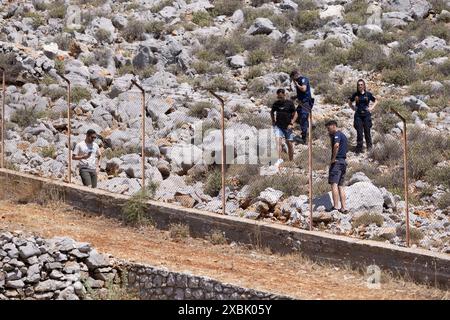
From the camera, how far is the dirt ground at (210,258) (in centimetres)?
1304

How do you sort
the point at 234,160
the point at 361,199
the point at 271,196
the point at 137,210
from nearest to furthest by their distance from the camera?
the point at 361,199 → the point at 137,210 → the point at 271,196 → the point at 234,160

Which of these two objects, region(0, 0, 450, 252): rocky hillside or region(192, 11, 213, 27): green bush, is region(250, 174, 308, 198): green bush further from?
region(192, 11, 213, 27): green bush

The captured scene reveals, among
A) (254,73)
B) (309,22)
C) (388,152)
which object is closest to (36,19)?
(309,22)

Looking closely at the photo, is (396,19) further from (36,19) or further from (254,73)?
(36,19)

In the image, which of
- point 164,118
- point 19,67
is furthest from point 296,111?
point 19,67

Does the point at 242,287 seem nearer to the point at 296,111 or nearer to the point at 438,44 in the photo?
the point at 296,111

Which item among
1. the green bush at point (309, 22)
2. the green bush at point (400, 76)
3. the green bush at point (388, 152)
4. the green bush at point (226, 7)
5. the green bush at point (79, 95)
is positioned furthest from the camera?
the green bush at point (226, 7)

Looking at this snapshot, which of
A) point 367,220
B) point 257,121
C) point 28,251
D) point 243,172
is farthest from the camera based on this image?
point 257,121

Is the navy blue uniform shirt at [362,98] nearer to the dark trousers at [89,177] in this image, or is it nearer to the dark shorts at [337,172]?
the dark shorts at [337,172]

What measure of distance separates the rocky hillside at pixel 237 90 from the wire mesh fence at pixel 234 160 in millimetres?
43

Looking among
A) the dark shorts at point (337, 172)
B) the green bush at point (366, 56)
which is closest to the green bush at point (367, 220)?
the dark shorts at point (337, 172)

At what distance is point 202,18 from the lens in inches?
1296

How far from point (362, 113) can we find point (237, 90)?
6508 millimetres
